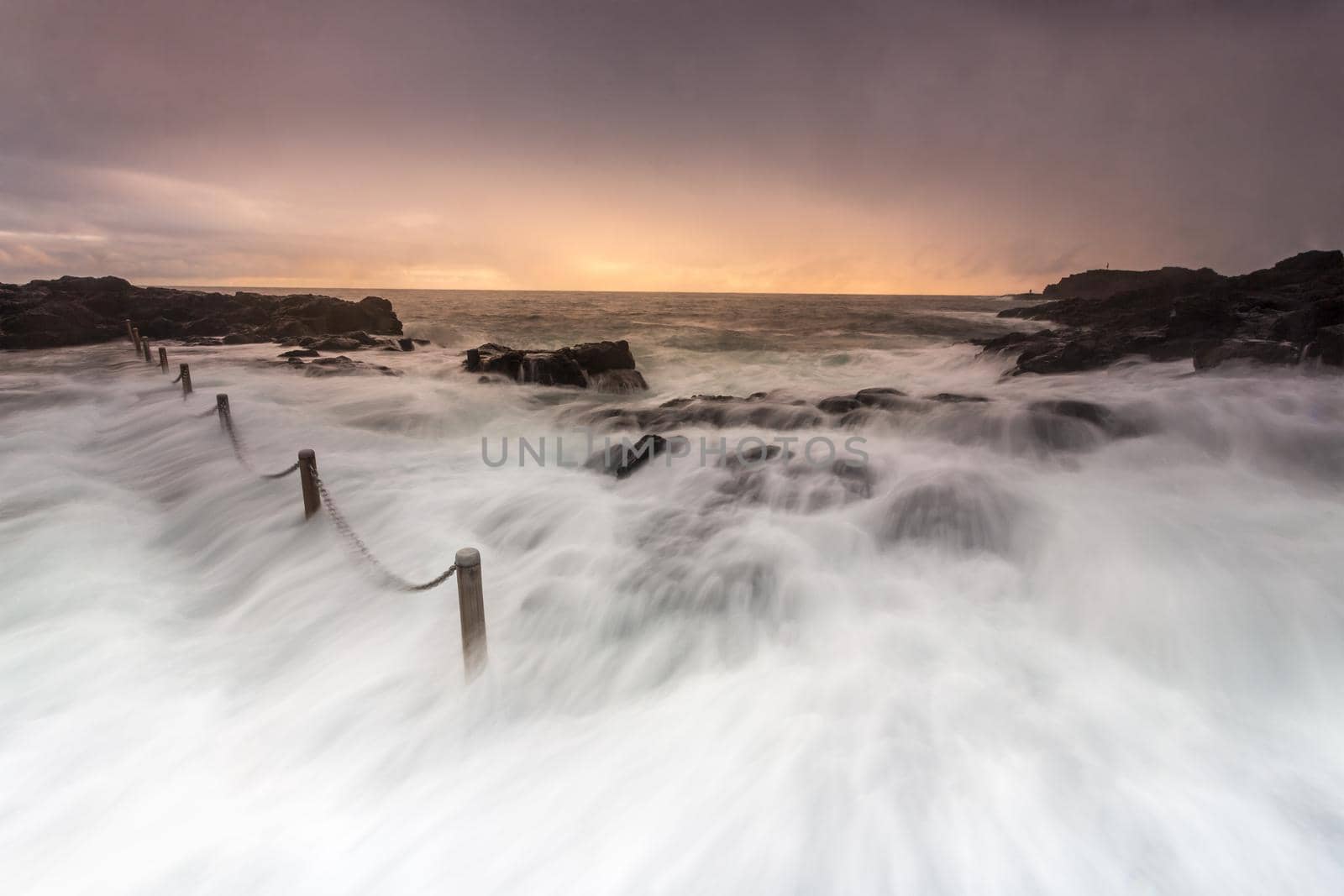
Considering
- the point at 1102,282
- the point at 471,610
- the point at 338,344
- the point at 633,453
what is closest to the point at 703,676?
the point at 471,610

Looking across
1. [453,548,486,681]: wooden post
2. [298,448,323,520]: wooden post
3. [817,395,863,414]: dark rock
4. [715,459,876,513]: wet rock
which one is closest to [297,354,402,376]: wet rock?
[298,448,323,520]: wooden post

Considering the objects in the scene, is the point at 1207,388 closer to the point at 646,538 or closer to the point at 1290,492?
the point at 1290,492

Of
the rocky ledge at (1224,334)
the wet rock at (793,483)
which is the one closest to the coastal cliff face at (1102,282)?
the rocky ledge at (1224,334)

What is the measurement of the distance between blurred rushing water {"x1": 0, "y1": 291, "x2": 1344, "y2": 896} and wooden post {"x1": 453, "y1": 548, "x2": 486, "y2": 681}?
0.20m

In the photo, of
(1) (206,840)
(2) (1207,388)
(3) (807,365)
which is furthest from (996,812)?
(3) (807,365)

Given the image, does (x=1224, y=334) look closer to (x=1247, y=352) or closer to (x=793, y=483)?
(x=1247, y=352)

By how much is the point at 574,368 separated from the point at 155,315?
28614 mm

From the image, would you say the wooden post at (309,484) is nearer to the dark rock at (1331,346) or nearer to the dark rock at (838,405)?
the dark rock at (838,405)

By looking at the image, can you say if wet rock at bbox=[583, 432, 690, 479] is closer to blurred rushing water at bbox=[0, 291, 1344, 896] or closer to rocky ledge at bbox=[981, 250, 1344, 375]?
blurred rushing water at bbox=[0, 291, 1344, 896]

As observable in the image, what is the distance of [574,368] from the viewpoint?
15797mm

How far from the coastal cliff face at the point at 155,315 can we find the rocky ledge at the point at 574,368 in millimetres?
16080

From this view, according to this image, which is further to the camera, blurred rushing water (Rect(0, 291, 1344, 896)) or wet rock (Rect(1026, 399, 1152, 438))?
wet rock (Rect(1026, 399, 1152, 438))

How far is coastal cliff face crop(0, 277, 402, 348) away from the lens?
81.7 feet

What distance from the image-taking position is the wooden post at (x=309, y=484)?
19.7 ft
